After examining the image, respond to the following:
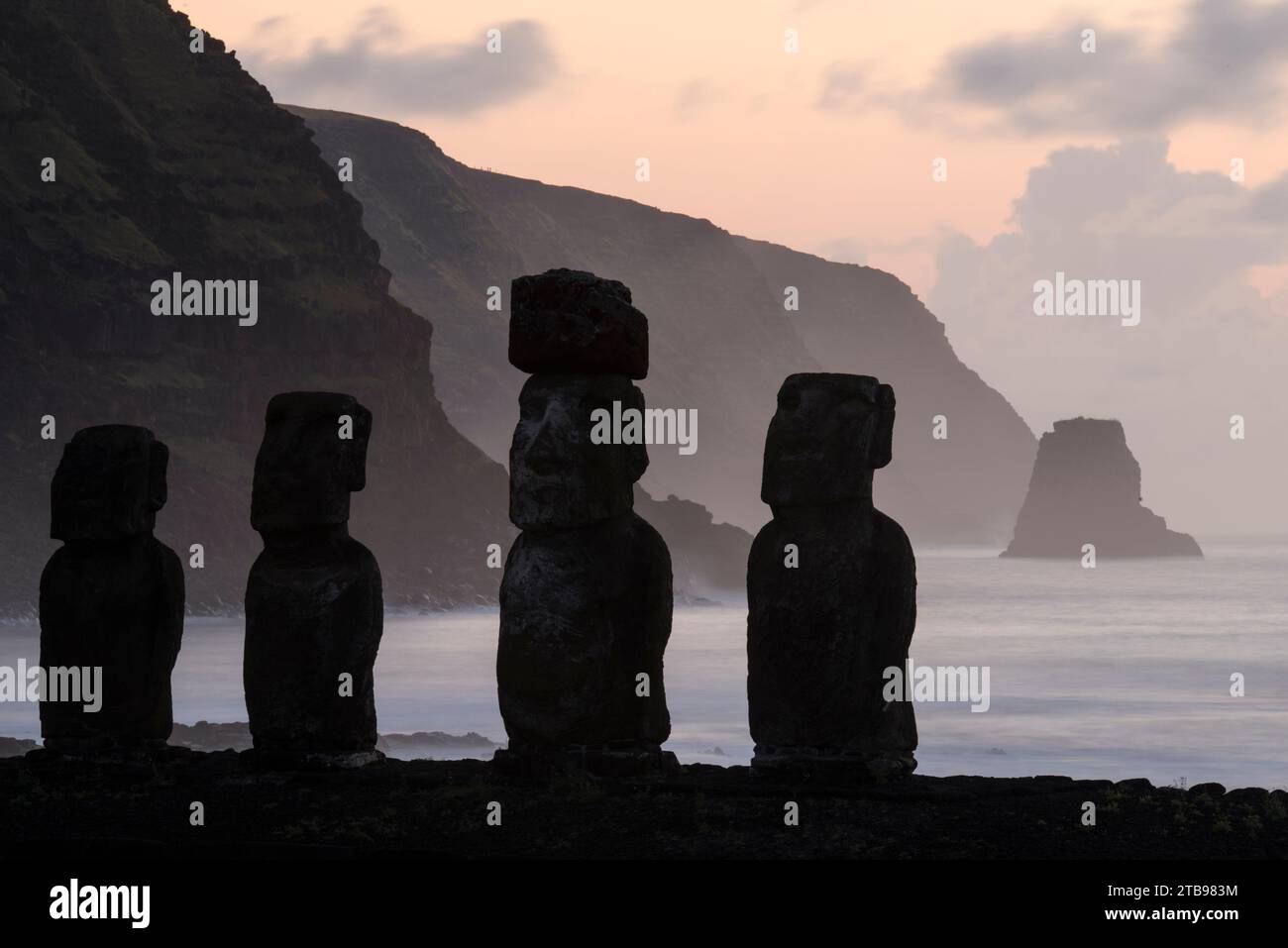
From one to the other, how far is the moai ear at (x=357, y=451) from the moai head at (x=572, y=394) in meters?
1.75

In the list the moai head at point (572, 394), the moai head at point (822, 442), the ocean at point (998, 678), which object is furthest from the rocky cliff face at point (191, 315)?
the moai head at point (822, 442)

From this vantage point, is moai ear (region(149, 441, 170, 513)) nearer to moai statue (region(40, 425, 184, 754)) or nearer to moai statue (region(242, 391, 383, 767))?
moai statue (region(40, 425, 184, 754))

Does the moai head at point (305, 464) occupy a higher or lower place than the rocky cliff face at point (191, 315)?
lower

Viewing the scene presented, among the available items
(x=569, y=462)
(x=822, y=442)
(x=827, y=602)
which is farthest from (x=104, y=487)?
(x=827, y=602)

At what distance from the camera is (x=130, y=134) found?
113625mm

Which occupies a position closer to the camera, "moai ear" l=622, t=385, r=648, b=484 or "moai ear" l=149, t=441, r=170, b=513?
"moai ear" l=622, t=385, r=648, b=484

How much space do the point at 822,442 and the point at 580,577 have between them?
7.82ft

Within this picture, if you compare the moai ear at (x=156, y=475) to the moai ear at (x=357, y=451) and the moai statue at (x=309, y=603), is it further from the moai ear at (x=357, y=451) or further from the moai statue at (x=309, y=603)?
the moai ear at (x=357, y=451)

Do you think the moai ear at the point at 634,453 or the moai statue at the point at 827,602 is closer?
the moai statue at the point at 827,602

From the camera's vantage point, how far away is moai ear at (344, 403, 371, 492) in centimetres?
1727

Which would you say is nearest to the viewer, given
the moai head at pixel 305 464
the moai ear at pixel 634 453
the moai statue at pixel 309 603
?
the moai ear at pixel 634 453

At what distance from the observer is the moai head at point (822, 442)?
15.7 meters

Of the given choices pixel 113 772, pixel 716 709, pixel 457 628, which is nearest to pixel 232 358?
pixel 457 628

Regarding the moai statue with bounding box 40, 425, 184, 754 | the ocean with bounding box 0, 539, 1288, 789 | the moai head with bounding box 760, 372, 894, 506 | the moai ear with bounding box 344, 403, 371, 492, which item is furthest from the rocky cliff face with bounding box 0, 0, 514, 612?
the moai head with bounding box 760, 372, 894, 506
